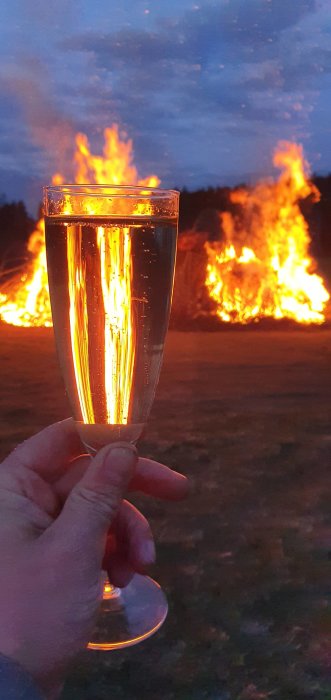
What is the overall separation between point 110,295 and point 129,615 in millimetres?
986

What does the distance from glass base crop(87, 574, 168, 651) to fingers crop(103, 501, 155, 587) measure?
0.14 m

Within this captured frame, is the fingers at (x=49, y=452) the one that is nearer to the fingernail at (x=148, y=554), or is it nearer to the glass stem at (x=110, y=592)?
the fingernail at (x=148, y=554)

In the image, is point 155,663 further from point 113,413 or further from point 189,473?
point 189,473

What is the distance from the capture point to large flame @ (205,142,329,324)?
9.71m

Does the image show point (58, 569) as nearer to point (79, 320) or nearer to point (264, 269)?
point (79, 320)

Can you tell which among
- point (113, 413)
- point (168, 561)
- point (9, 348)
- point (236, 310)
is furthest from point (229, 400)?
point (236, 310)

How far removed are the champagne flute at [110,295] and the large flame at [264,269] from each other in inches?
311

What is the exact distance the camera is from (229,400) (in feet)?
16.4

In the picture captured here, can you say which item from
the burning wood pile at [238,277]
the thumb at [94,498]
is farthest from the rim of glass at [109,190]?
the burning wood pile at [238,277]

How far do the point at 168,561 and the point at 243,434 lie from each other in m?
1.62

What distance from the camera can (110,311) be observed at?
1.43m

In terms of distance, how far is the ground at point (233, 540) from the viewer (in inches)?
76.4

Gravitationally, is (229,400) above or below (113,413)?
below

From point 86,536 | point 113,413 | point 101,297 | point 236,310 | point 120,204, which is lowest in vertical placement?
point 236,310
